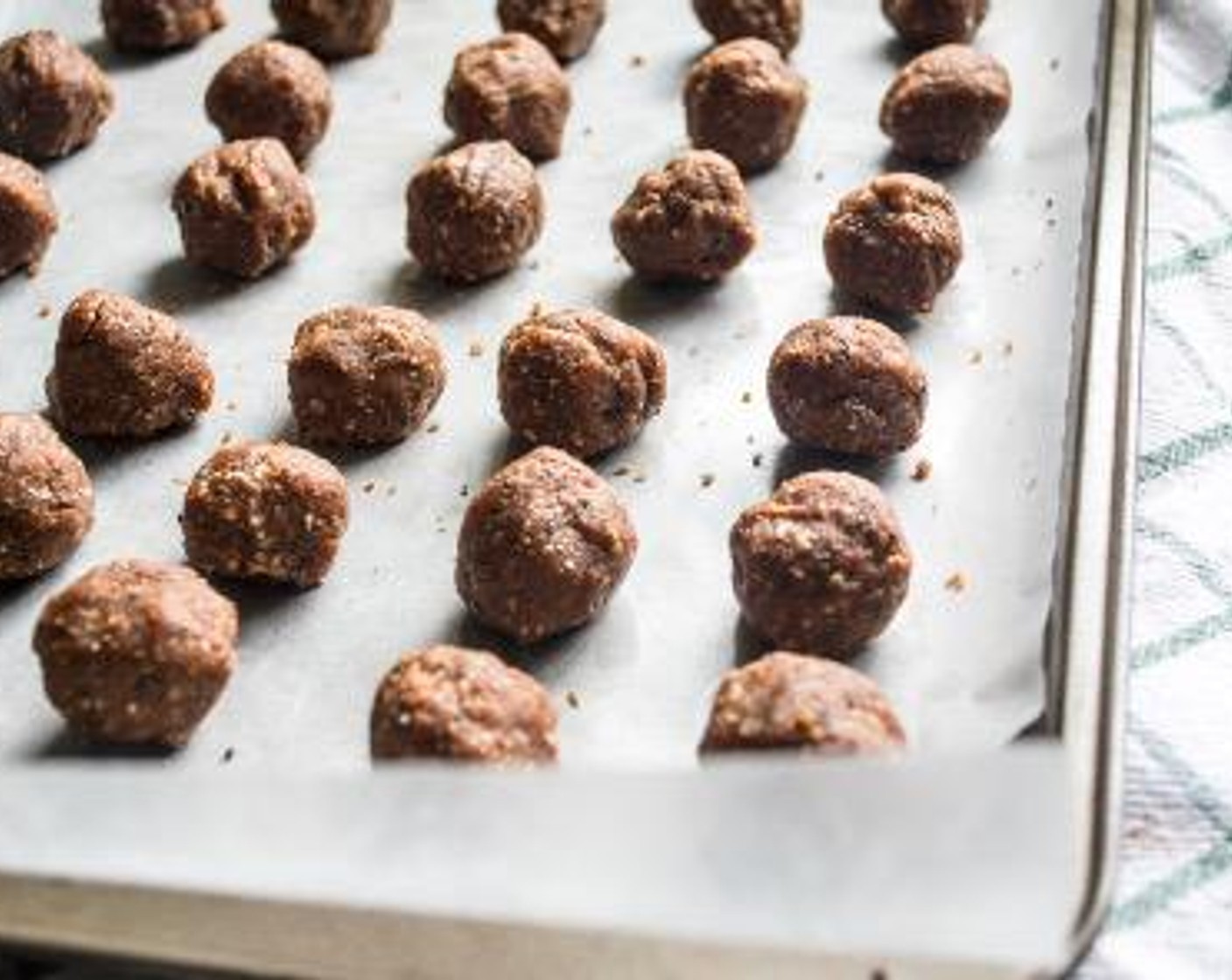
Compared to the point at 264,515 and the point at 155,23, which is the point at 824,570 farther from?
the point at 155,23

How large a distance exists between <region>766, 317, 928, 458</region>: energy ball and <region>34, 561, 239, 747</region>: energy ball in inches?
34.7

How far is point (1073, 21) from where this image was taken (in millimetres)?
3625

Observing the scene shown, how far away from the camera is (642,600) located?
8.57 feet

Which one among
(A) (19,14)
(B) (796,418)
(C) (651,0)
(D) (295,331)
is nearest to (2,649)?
(D) (295,331)

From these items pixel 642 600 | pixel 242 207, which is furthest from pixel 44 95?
pixel 642 600

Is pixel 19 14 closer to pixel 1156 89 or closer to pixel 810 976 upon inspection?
pixel 1156 89

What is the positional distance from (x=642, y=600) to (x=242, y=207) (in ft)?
3.29

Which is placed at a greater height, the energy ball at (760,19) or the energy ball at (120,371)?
the energy ball at (760,19)

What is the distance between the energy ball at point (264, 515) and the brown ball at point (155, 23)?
141 centimetres

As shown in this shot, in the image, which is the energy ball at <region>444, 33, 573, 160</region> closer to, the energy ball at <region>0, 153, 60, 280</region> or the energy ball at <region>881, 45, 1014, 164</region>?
the energy ball at <region>881, 45, 1014, 164</region>

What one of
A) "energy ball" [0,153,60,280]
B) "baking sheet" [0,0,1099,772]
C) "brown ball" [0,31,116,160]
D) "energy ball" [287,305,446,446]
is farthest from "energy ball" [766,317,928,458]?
"brown ball" [0,31,116,160]

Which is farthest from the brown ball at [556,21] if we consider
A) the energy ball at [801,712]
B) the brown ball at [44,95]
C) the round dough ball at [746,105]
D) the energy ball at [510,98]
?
the energy ball at [801,712]

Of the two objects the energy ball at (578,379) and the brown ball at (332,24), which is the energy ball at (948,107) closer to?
the energy ball at (578,379)

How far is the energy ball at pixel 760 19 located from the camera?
11.8 feet
